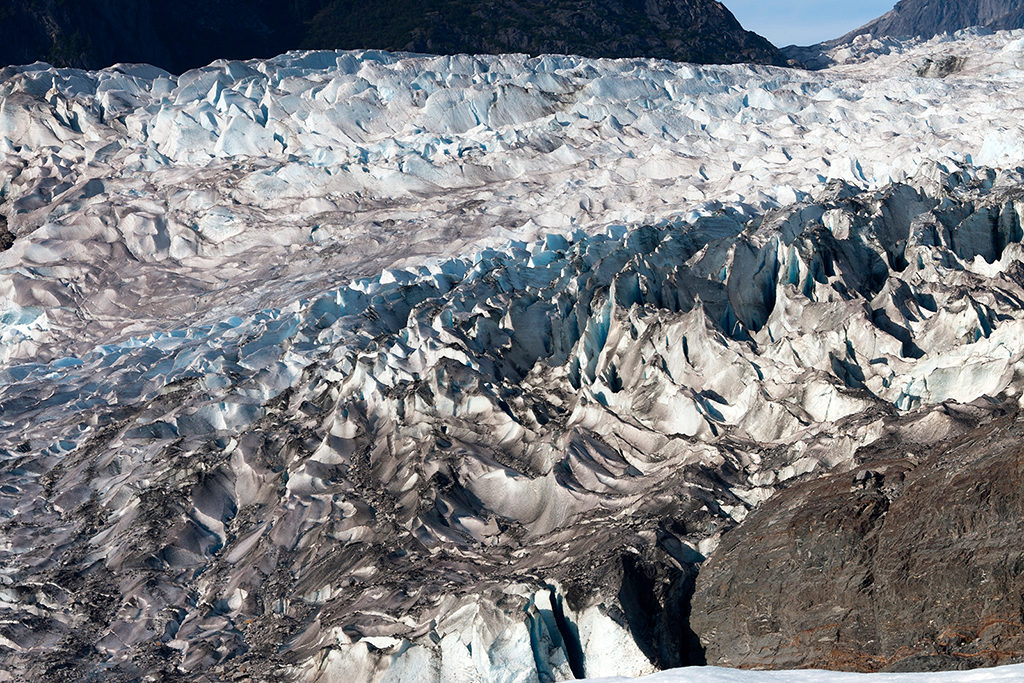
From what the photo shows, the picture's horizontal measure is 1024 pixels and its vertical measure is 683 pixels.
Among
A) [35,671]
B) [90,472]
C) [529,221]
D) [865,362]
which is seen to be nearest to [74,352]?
[90,472]

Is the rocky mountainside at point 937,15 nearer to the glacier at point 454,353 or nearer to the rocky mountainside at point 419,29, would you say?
the rocky mountainside at point 419,29

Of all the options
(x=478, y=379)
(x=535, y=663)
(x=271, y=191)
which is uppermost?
(x=271, y=191)

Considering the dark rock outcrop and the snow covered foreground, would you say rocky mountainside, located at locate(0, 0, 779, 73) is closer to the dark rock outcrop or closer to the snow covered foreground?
the dark rock outcrop

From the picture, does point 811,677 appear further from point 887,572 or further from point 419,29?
point 419,29

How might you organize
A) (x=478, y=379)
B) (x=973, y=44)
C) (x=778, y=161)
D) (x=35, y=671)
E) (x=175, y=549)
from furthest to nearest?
1. (x=973, y=44)
2. (x=778, y=161)
3. (x=478, y=379)
4. (x=175, y=549)
5. (x=35, y=671)

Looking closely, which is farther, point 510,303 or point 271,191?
point 271,191

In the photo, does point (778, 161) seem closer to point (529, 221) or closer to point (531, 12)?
point (529, 221)

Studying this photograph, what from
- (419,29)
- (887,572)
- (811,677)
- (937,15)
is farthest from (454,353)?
(937,15)

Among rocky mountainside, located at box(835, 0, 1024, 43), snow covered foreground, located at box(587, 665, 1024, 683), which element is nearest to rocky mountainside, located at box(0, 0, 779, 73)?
rocky mountainside, located at box(835, 0, 1024, 43)
